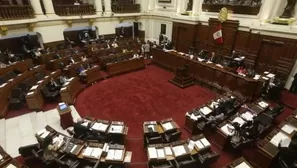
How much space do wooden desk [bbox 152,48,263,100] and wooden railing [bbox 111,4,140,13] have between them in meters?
6.11

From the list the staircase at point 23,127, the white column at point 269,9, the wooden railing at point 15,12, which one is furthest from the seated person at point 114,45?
the white column at point 269,9

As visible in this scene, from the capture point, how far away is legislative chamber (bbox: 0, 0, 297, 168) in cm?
502

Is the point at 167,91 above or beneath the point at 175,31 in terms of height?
beneath

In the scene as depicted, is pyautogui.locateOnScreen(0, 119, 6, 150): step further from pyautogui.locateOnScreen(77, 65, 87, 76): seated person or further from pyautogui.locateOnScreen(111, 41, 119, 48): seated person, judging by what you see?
pyautogui.locateOnScreen(111, 41, 119, 48): seated person

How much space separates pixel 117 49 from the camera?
12.9 m

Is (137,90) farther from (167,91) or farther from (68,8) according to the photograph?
(68,8)

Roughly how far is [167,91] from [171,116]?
7.32 ft

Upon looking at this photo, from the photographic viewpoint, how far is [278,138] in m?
5.20

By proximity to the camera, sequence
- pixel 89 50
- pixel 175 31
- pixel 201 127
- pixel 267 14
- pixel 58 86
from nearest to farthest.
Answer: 1. pixel 201 127
2. pixel 58 86
3. pixel 267 14
4. pixel 89 50
5. pixel 175 31

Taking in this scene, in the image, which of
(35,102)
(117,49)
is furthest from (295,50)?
(35,102)

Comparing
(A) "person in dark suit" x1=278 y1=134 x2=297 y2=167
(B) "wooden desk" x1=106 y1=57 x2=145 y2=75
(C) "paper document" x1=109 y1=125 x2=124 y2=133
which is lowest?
(B) "wooden desk" x1=106 y1=57 x2=145 y2=75

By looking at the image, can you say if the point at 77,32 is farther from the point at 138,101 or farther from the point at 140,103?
the point at 140,103

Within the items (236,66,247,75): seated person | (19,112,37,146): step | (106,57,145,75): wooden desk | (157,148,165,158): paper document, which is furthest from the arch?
(157,148,165,158): paper document

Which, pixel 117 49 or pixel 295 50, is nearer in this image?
pixel 295 50
